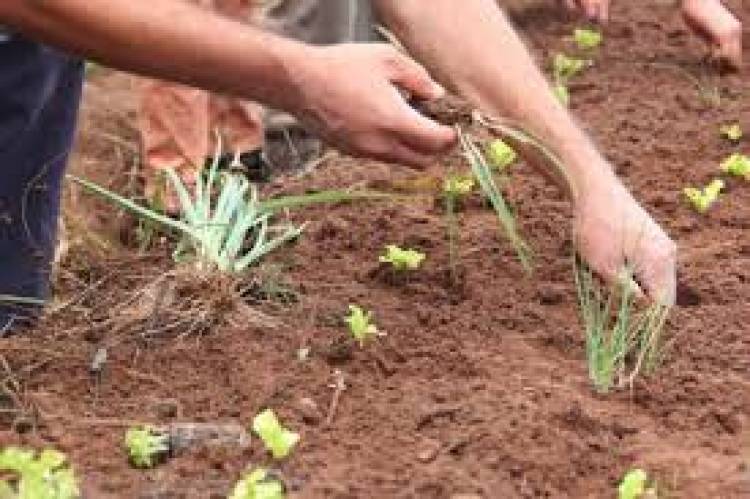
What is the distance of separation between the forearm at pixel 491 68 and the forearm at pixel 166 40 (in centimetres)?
70

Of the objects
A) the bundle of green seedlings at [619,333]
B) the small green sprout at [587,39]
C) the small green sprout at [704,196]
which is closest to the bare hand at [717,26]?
the small green sprout at [587,39]

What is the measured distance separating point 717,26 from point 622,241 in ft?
5.52

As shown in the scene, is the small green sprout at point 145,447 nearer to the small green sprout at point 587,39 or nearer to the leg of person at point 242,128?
the leg of person at point 242,128

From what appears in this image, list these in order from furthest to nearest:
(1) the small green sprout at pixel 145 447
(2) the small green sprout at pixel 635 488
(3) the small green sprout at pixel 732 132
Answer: (3) the small green sprout at pixel 732 132 → (1) the small green sprout at pixel 145 447 → (2) the small green sprout at pixel 635 488

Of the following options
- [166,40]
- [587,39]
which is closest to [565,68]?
[587,39]

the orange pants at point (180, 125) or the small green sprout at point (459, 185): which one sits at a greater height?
the small green sprout at point (459, 185)

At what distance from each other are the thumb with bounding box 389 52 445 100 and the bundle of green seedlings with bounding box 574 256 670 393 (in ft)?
1.33

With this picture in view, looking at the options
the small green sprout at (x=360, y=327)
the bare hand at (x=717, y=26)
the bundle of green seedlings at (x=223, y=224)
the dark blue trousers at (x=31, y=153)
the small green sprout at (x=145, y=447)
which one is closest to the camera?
the small green sprout at (x=145, y=447)

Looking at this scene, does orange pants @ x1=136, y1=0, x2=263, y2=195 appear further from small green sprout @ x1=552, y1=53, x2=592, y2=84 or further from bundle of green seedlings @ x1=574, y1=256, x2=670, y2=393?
bundle of green seedlings @ x1=574, y1=256, x2=670, y2=393

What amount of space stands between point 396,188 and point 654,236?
809 millimetres

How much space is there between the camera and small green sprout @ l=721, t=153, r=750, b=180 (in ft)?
12.0

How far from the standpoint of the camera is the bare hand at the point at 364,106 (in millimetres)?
2420

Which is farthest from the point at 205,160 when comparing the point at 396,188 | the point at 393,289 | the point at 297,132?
the point at 393,289

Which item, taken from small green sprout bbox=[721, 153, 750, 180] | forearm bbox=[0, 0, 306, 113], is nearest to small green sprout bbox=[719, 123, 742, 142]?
small green sprout bbox=[721, 153, 750, 180]
